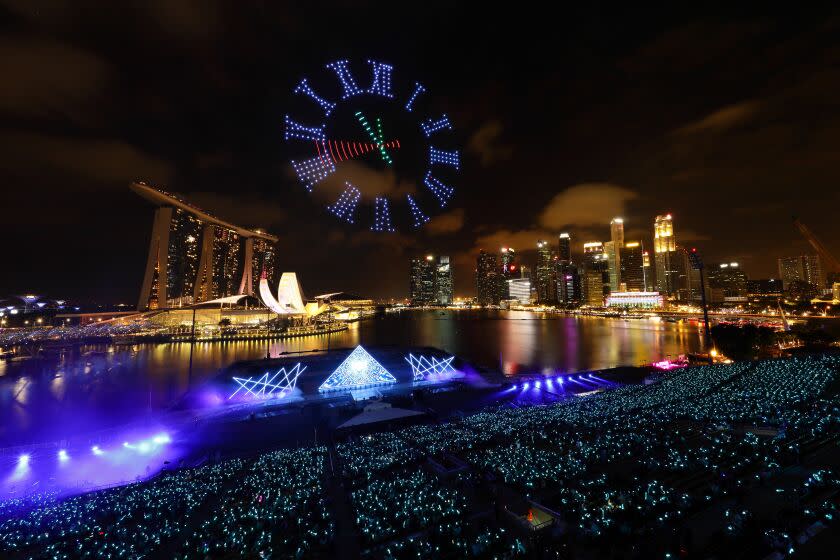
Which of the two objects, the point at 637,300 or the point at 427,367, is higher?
the point at 637,300

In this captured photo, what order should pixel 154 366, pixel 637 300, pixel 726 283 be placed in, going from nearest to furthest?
pixel 154 366
pixel 637 300
pixel 726 283

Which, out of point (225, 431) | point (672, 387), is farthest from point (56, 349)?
point (672, 387)

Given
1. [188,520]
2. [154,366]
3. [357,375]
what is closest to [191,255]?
[154,366]

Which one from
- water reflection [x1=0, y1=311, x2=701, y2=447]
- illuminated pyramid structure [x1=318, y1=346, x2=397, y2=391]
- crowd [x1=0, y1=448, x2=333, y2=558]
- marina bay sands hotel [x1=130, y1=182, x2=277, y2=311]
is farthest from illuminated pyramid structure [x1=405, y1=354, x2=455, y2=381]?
marina bay sands hotel [x1=130, y1=182, x2=277, y2=311]

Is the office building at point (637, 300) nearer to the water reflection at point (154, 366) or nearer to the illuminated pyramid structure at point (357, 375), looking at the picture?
the water reflection at point (154, 366)

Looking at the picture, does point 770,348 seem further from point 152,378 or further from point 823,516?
point 152,378

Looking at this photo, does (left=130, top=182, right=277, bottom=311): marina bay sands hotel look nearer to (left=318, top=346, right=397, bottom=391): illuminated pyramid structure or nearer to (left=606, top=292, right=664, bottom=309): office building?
(left=318, top=346, right=397, bottom=391): illuminated pyramid structure

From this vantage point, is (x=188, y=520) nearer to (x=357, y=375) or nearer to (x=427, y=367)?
(x=357, y=375)
